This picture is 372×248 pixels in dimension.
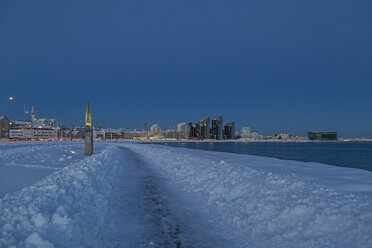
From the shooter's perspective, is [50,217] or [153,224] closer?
[50,217]

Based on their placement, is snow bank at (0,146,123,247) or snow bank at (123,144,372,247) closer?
snow bank at (0,146,123,247)

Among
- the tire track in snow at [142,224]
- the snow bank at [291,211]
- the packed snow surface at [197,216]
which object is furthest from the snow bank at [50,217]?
the snow bank at [291,211]

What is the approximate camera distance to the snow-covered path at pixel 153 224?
18.7ft

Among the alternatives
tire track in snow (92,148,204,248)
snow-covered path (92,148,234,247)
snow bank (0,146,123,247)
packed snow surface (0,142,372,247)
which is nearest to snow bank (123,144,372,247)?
packed snow surface (0,142,372,247)

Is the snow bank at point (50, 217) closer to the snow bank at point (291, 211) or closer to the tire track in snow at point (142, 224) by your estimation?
the tire track in snow at point (142, 224)

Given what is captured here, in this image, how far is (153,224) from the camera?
6.73 meters

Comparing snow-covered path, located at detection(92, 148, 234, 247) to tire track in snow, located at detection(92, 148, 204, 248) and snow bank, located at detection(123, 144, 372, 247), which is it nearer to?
tire track in snow, located at detection(92, 148, 204, 248)

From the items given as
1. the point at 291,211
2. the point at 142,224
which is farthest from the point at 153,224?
the point at 291,211

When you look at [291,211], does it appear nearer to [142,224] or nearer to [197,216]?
[197,216]

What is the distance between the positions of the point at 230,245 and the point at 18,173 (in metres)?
11.1

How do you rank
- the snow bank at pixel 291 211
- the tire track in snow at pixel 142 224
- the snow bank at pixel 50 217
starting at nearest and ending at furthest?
the snow bank at pixel 50 217 < the snow bank at pixel 291 211 < the tire track in snow at pixel 142 224

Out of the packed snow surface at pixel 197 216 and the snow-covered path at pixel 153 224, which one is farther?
the snow-covered path at pixel 153 224

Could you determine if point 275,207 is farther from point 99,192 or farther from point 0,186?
point 0,186

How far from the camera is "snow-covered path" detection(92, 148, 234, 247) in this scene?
5.69 metres
